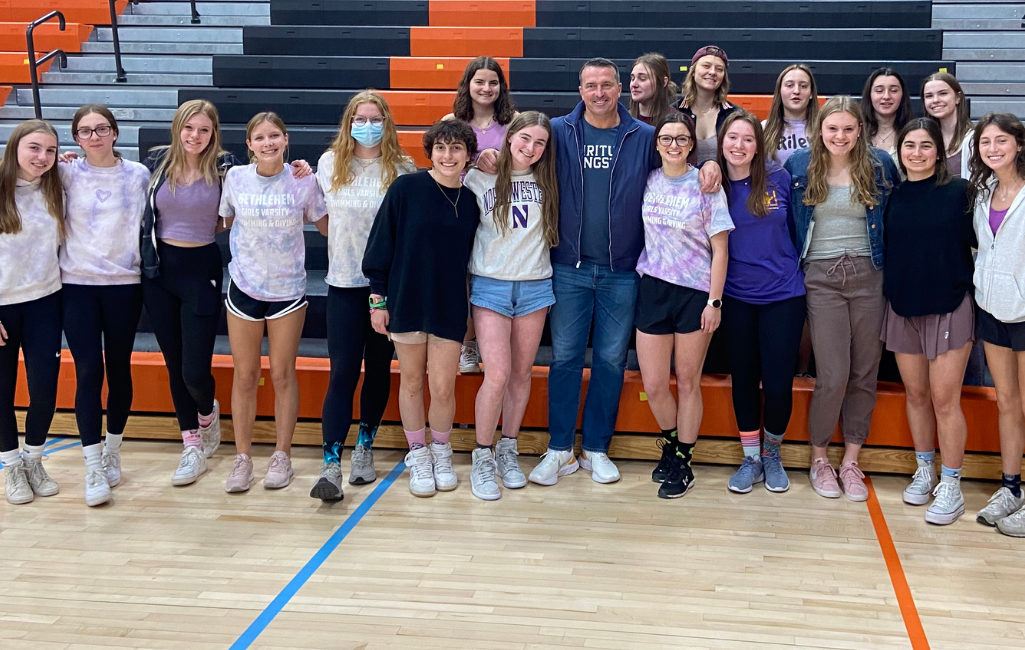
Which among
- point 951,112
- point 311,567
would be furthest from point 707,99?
point 311,567

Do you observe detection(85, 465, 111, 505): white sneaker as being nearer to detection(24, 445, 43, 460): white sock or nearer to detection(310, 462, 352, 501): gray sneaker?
detection(24, 445, 43, 460): white sock

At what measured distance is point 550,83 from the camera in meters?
5.57

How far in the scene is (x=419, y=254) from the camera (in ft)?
9.50

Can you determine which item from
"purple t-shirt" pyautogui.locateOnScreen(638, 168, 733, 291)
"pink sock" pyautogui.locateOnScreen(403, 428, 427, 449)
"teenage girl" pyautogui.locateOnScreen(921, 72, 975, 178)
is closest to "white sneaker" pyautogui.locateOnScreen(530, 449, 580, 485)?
"pink sock" pyautogui.locateOnScreen(403, 428, 427, 449)

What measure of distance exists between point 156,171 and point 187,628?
1620 millimetres

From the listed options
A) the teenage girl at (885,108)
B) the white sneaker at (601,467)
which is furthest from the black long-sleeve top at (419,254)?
the teenage girl at (885,108)

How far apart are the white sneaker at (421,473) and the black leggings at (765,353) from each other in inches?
44.1

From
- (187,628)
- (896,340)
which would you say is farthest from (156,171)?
(896,340)

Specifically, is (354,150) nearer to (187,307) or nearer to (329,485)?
(187,307)

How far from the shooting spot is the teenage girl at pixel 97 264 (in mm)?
3004

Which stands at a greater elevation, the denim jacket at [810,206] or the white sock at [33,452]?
the denim jacket at [810,206]

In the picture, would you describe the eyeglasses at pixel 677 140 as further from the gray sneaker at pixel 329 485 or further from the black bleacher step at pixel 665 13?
the black bleacher step at pixel 665 13

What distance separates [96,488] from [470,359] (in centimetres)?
143

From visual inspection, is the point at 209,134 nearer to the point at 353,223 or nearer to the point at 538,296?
the point at 353,223
